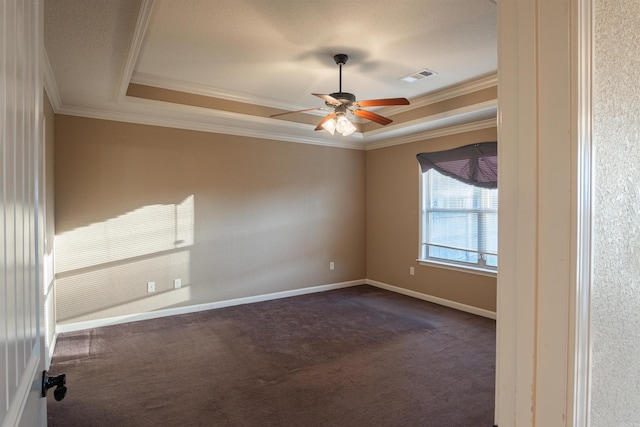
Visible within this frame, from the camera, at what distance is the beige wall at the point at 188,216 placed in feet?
13.2

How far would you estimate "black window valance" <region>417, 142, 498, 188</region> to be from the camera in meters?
4.37

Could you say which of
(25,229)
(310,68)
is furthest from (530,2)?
(310,68)

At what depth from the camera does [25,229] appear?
29.4 inches

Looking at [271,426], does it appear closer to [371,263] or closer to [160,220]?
[160,220]

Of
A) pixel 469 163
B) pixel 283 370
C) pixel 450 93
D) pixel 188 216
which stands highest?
pixel 450 93

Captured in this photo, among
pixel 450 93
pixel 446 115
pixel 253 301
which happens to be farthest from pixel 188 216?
pixel 450 93

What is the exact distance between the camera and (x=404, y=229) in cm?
554

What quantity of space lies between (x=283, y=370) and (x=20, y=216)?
2681mm

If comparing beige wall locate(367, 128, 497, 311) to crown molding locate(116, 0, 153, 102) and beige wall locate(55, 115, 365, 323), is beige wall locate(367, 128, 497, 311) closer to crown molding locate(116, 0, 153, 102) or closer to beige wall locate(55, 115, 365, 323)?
beige wall locate(55, 115, 365, 323)

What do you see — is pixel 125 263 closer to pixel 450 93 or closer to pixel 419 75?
pixel 419 75

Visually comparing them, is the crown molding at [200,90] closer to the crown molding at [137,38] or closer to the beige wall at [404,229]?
the crown molding at [137,38]

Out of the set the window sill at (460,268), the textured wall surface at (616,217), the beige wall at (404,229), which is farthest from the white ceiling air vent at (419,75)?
the textured wall surface at (616,217)

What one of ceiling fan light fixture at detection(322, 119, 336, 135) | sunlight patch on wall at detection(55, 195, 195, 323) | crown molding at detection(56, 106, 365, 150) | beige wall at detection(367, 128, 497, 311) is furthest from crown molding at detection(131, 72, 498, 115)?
ceiling fan light fixture at detection(322, 119, 336, 135)

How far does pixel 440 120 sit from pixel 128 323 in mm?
4376
